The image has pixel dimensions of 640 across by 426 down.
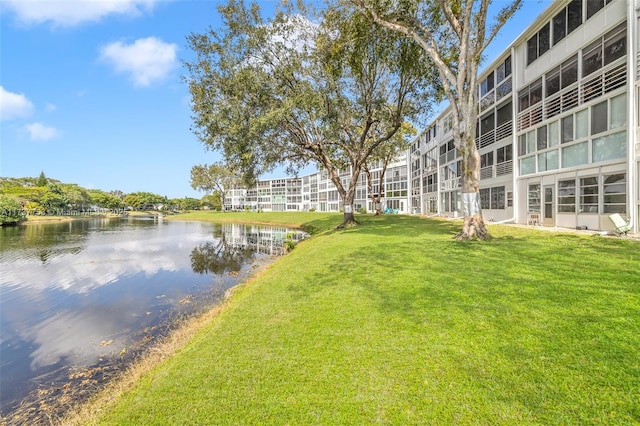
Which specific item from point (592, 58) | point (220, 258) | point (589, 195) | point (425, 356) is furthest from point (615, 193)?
point (220, 258)

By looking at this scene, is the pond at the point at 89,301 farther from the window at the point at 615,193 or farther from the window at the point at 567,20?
the window at the point at 567,20

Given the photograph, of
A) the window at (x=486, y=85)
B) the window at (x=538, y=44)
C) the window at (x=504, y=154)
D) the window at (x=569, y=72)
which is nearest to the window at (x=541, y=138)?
the window at (x=569, y=72)

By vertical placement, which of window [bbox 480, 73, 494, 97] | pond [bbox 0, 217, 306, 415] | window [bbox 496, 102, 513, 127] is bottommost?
pond [bbox 0, 217, 306, 415]

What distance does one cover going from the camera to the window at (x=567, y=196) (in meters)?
14.9

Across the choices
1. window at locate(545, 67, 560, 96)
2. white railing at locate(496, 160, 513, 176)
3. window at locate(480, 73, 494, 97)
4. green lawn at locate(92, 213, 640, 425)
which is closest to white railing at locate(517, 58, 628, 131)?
window at locate(545, 67, 560, 96)

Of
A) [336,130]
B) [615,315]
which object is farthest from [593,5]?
[615,315]

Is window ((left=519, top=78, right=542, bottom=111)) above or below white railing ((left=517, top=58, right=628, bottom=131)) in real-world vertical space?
above

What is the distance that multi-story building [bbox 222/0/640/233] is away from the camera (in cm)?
1206

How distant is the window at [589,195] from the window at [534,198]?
3.05 metres

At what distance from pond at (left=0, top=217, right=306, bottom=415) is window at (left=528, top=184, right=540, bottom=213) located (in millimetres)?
15906

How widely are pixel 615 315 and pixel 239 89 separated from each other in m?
17.8

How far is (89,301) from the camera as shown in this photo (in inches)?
407

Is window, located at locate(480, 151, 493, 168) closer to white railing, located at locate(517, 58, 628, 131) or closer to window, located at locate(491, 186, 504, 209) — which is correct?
window, located at locate(491, 186, 504, 209)

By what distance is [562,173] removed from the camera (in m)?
15.5
